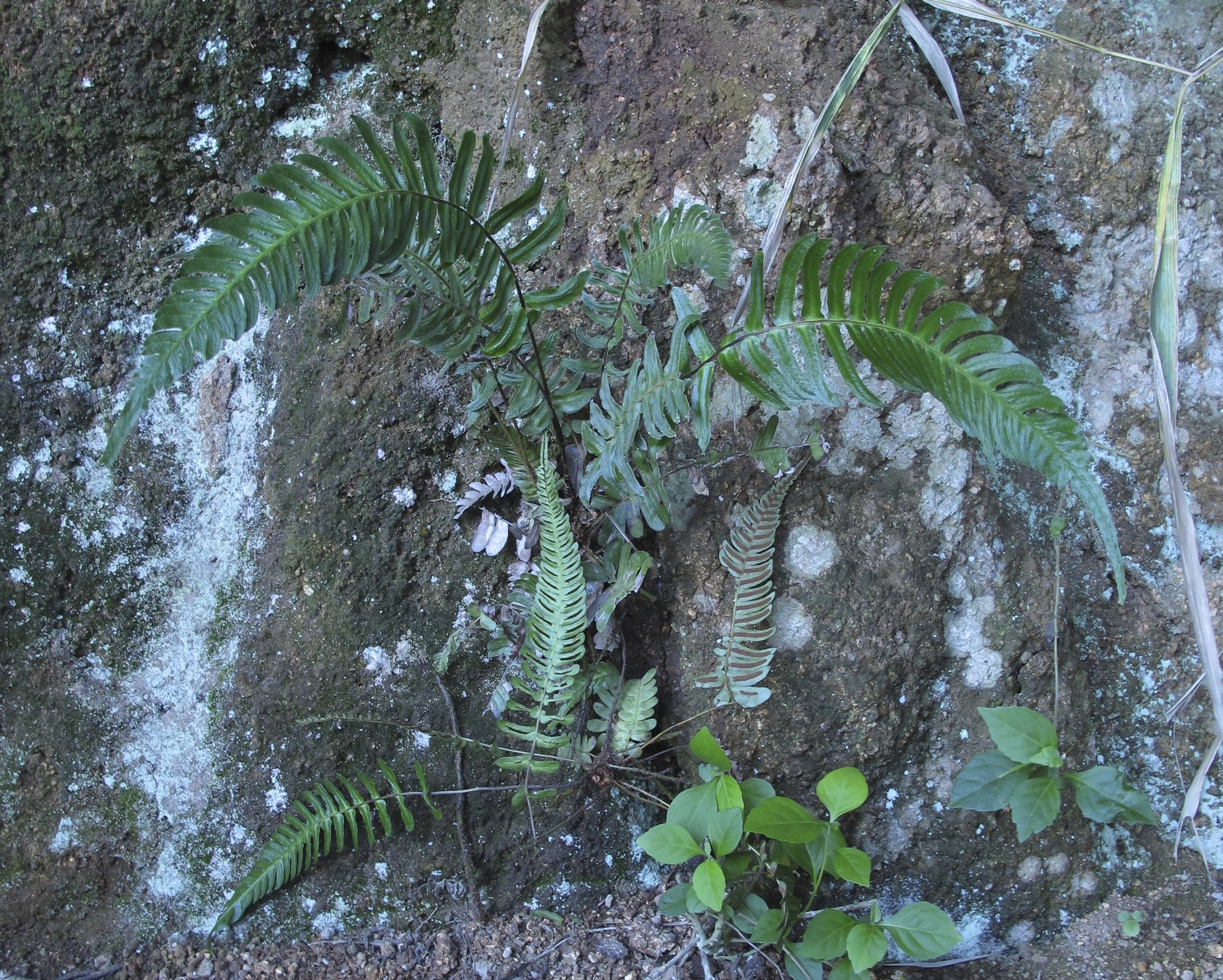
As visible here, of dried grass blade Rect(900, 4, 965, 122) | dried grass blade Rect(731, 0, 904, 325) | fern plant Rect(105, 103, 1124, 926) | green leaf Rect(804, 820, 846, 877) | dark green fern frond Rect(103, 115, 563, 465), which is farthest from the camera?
dried grass blade Rect(900, 4, 965, 122)

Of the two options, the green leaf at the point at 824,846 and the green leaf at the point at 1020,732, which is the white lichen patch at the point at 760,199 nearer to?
the green leaf at the point at 1020,732

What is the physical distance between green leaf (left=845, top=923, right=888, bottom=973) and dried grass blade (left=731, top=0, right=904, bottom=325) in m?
1.15

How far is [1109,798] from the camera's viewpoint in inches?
67.4

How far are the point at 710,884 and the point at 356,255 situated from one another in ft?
3.90

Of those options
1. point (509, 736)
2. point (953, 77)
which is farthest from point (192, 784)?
point (953, 77)

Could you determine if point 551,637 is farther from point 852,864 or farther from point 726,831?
point 852,864

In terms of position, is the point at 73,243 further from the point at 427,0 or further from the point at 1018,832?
the point at 1018,832

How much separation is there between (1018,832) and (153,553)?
196 cm

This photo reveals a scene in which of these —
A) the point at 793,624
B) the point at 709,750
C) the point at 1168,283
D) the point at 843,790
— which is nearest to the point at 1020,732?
the point at 843,790

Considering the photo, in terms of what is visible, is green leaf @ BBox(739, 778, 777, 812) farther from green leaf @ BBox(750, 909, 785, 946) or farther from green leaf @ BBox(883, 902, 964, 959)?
green leaf @ BBox(883, 902, 964, 959)

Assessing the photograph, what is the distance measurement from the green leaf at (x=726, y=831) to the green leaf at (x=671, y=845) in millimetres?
37

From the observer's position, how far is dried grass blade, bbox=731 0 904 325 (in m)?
1.76

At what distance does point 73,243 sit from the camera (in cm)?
213

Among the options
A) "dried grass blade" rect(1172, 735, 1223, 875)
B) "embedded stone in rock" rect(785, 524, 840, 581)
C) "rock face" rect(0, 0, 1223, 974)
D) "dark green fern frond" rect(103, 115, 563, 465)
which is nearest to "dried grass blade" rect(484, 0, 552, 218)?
"rock face" rect(0, 0, 1223, 974)
